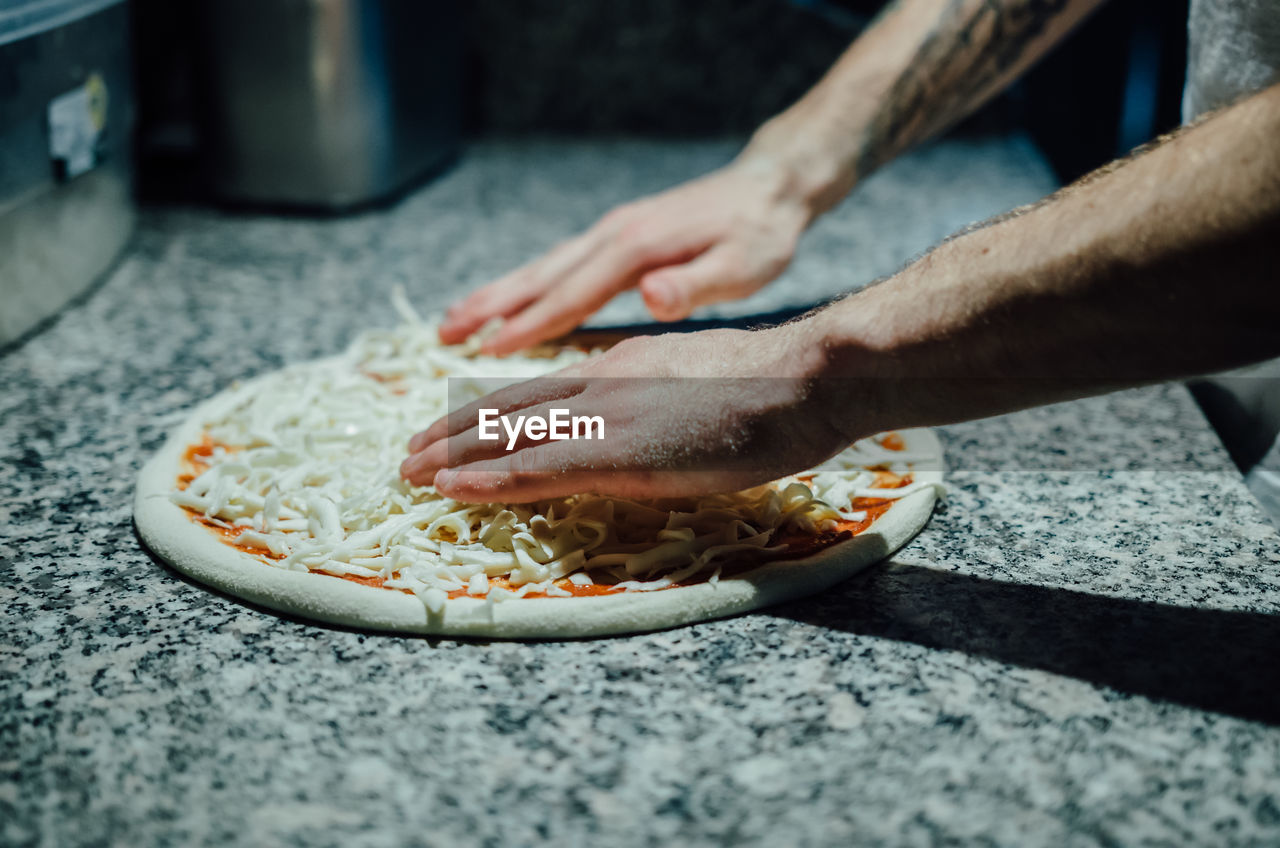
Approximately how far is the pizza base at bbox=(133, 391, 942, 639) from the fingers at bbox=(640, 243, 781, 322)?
1.28ft

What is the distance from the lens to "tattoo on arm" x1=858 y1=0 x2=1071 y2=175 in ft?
4.01

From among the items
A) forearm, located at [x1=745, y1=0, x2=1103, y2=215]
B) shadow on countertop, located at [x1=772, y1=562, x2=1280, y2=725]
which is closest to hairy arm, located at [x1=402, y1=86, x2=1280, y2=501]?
shadow on countertop, located at [x1=772, y1=562, x2=1280, y2=725]

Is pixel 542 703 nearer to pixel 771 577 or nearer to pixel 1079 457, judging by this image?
pixel 771 577

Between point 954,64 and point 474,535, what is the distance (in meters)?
0.85

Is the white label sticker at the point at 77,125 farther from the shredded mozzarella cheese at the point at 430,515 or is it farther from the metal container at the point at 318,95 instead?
the shredded mozzarella cheese at the point at 430,515

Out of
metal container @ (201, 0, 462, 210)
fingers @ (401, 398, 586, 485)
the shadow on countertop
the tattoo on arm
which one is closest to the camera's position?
the shadow on countertop

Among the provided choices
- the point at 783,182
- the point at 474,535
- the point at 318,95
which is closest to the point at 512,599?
the point at 474,535

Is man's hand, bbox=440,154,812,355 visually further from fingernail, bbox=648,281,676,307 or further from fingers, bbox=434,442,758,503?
fingers, bbox=434,442,758,503

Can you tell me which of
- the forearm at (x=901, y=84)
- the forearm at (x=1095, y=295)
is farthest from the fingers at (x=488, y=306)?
the forearm at (x=1095, y=295)

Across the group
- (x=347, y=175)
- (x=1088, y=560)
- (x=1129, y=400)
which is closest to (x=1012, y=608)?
(x=1088, y=560)

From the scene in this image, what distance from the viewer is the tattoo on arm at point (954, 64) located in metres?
1.22

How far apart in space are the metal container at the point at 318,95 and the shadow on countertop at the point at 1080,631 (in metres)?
1.18

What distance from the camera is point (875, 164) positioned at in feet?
4.27

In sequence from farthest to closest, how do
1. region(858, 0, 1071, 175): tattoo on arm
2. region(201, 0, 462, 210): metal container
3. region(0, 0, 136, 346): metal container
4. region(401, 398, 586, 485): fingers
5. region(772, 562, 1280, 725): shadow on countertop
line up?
1. region(201, 0, 462, 210): metal container
2. region(858, 0, 1071, 175): tattoo on arm
3. region(0, 0, 136, 346): metal container
4. region(401, 398, 586, 485): fingers
5. region(772, 562, 1280, 725): shadow on countertop
